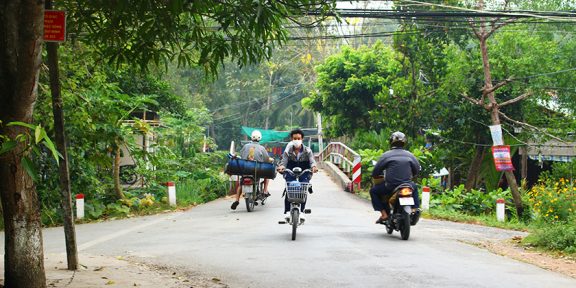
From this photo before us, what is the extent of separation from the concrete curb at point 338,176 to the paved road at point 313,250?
8974 mm

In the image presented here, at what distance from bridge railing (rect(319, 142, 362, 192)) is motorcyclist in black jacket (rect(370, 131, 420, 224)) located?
11706 mm

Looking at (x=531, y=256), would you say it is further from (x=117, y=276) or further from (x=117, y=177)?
(x=117, y=177)

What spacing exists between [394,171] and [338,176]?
17.0 metres

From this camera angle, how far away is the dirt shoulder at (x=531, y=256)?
949 cm

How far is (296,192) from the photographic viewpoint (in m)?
11.7

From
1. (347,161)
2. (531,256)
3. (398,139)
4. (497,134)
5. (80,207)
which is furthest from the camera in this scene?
(347,161)

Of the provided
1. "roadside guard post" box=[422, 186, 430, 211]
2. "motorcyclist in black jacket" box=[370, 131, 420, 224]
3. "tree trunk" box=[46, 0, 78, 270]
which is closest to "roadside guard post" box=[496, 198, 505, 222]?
"roadside guard post" box=[422, 186, 430, 211]

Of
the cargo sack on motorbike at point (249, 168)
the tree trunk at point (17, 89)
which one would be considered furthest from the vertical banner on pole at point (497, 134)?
the tree trunk at point (17, 89)

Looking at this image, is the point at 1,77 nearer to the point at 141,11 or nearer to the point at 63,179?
the point at 141,11

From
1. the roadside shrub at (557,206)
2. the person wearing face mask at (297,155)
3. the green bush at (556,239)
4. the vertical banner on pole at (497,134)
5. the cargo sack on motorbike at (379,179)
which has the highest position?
the vertical banner on pole at (497,134)

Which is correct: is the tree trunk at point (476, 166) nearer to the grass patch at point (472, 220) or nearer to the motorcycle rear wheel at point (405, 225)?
the grass patch at point (472, 220)

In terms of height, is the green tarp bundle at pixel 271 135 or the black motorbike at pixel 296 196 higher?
the green tarp bundle at pixel 271 135

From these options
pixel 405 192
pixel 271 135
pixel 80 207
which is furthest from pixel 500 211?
pixel 271 135

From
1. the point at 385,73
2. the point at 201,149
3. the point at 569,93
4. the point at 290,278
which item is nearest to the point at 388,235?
the point at 290,278
